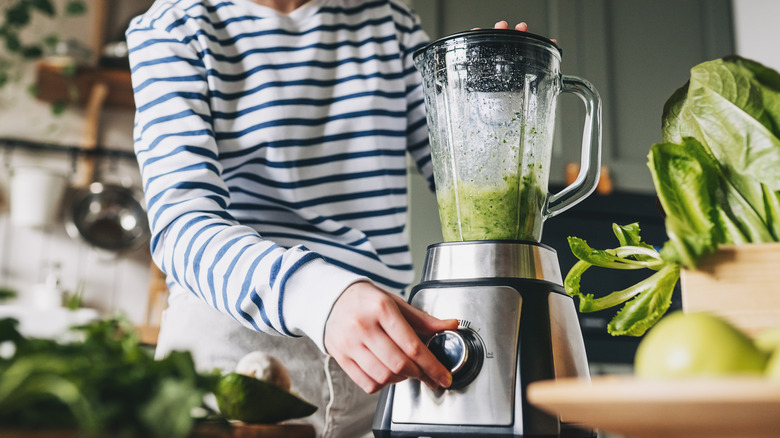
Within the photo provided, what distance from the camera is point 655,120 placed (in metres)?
2.08

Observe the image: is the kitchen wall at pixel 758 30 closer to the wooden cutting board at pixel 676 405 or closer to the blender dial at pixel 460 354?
the blender dial at pixel 460 354

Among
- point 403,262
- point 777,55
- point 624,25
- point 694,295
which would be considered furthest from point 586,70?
point 694,295

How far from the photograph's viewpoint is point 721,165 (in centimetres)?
52

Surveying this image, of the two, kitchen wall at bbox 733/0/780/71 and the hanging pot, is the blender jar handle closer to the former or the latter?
kitchen wall at bbox 733/0/780/71

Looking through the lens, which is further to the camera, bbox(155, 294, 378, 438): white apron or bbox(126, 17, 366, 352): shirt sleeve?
bbox(155, 294, 378, 438): white apron

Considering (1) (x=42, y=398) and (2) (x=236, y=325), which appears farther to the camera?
(2) (x=236, y=325)

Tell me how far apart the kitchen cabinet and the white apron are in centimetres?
115

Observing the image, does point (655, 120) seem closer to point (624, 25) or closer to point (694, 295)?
point (624, 25)

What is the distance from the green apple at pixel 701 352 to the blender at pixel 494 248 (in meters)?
0.23

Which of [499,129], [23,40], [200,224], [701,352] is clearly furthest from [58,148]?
[701,352]

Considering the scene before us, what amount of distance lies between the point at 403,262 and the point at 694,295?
0.54m

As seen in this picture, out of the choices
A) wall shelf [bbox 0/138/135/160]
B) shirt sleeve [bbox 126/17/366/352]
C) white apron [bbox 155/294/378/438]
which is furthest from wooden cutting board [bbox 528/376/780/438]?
wall shelf [bbox 0/138/135/160]

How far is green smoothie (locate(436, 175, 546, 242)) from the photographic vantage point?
0.71 m

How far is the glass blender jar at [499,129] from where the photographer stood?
2.32 ft
